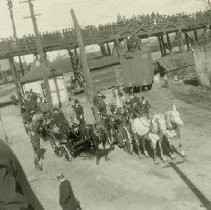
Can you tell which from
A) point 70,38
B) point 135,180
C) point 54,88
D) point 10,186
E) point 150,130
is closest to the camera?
point 10,186

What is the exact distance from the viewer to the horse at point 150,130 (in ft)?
49.3

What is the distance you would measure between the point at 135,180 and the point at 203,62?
17.4m

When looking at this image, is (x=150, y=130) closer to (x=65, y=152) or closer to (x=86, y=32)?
(x=65, y=152)

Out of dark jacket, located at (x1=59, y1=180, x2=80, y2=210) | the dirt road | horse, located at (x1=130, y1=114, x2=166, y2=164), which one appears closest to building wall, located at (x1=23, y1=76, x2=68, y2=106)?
the dirt road

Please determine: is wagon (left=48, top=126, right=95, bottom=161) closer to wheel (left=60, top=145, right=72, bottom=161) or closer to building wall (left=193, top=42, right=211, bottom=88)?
wheel (left=60, top=145, right=72, bottom=161)

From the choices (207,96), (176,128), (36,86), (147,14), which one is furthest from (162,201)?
(147,14)

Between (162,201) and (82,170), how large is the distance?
16.0 ft

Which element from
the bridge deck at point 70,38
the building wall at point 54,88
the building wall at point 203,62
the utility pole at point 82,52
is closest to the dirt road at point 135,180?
the utility pole at point 82,52

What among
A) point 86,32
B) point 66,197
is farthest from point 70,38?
point 66,197

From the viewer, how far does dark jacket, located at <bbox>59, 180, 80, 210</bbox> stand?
9.85 meters

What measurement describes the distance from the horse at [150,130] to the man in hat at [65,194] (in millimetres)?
5464

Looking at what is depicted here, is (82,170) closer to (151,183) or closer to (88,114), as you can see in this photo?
(151,183)

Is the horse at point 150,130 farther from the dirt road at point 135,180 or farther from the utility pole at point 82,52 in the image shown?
the utility pole at point 82,52

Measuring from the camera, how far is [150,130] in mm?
15445
